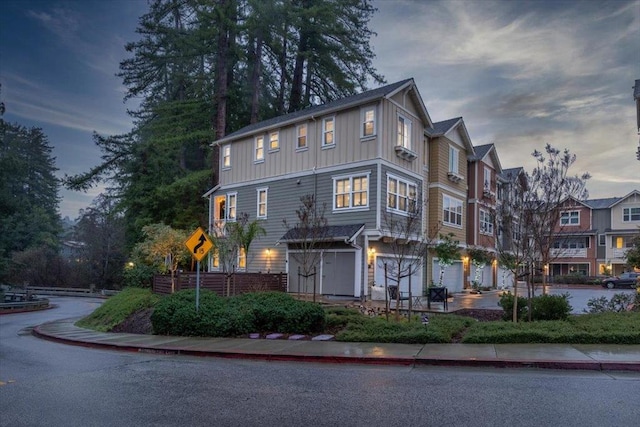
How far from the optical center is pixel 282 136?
1089 inches

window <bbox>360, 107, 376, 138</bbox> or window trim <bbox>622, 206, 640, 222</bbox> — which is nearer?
window <bbox>360, 107, 376, 138</bbox>

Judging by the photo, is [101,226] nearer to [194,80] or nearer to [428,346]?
[194,80]

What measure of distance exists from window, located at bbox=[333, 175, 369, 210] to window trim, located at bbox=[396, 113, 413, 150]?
2.82m

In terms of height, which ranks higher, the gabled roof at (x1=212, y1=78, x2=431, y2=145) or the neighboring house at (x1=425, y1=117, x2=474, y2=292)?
the gabled roof at (x1=212, y1=78, x2=431, y2=145)

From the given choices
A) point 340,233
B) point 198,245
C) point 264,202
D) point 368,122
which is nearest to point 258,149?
point 264,202

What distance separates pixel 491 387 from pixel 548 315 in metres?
7.35

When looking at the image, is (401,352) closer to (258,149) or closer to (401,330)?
(401,330)

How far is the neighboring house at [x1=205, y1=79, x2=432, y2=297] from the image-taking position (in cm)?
2306

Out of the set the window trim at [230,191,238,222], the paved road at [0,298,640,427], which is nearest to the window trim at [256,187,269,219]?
the window trim at [230,191,238,222]

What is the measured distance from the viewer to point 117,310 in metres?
18.4

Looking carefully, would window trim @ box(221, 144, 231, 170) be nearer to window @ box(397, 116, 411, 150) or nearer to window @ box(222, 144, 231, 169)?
window @ box(222, 144, 231, 169)

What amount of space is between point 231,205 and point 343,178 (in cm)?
931


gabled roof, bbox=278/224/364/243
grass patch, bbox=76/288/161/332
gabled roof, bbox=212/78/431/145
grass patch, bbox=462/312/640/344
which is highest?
gabled roof, bbox=212/78/431/145

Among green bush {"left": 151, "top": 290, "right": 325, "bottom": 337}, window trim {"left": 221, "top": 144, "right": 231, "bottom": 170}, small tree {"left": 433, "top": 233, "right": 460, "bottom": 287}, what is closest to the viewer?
green bush {"left": 151, "top": 290, "right": 325, "bottom": 337}
